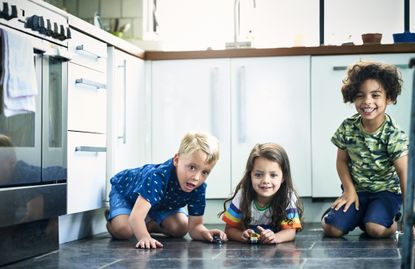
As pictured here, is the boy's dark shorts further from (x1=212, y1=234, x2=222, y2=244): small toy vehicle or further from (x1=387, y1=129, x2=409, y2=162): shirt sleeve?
(x1=212, y1=234, x2=222, y2=244): small toy vehicle

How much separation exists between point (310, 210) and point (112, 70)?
1.39 meters

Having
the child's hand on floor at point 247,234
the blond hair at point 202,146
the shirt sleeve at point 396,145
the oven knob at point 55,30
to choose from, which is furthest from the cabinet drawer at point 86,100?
the shirt sleeve at point 396,145

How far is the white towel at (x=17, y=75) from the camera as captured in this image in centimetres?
244

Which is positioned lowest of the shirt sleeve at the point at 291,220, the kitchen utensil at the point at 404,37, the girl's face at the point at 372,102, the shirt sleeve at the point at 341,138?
the shirt sleeve at the point at 291,220

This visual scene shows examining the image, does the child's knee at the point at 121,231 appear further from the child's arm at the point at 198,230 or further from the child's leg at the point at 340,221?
the child's leg at the point at 340,221

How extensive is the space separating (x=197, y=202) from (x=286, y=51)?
1.31 metres

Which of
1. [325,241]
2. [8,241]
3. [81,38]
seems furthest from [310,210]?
[8,241]

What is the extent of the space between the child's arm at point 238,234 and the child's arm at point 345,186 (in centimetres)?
53

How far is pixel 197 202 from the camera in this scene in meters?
3.25

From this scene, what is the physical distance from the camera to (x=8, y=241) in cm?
254

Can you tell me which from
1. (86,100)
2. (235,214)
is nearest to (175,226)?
(235,214)

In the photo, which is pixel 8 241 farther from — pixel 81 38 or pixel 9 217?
pixel 81 38

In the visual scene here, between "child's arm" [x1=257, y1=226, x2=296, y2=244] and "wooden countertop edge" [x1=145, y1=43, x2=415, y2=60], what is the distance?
137 cm

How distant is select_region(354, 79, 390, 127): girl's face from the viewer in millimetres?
3320
